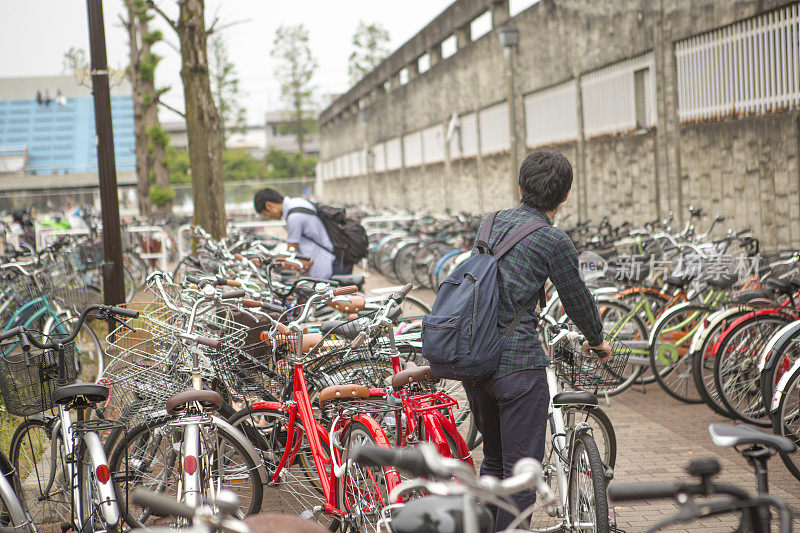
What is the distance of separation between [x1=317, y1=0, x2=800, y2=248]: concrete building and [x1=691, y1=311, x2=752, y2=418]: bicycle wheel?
4113 mm

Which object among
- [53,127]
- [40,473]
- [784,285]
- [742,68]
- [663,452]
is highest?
[53,127]

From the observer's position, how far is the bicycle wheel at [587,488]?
350cm

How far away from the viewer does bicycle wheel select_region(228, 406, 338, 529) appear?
4.50 metres

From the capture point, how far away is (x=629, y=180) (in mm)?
13570

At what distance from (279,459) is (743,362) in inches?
131

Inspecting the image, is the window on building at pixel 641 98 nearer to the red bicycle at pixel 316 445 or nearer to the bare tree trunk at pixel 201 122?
the bare tree trunk at pixel 201 122

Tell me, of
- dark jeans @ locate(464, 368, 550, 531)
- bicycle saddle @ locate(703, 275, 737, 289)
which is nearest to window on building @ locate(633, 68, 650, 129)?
bicycle saddle @ locate(703, 275, 737, 289)

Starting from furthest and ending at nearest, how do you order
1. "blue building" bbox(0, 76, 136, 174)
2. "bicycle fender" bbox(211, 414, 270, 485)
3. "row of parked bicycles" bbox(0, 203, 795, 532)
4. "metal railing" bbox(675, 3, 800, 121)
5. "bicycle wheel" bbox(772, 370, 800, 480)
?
"blue building" bbox(0, 76, 136, 174), "metal railing" bbox(675, 3, 800, 121), "bicycle wheel" bbox(772, 370, 800, 480), "bicycle fender" bbox(211, 414, 270, 485), "row of parked bicycles" bbox(0, 203, 795, 532)

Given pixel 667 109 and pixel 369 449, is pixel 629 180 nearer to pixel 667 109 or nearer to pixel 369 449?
pixel 667 109

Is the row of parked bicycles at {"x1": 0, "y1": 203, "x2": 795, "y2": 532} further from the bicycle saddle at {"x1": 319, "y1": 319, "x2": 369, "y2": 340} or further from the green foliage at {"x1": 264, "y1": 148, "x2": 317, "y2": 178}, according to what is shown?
the green foliage at {"x1": 264, "y1": 148, "x2": 317, "y2": 178}

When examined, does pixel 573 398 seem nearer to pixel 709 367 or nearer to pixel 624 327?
pixel 709 367

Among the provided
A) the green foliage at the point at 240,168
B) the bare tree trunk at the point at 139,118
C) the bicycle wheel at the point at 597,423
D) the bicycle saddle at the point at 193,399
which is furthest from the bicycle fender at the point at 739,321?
the green foliage at the point at 240,168

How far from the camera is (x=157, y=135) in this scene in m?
23.1

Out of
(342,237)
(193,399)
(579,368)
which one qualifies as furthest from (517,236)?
(342,237)
